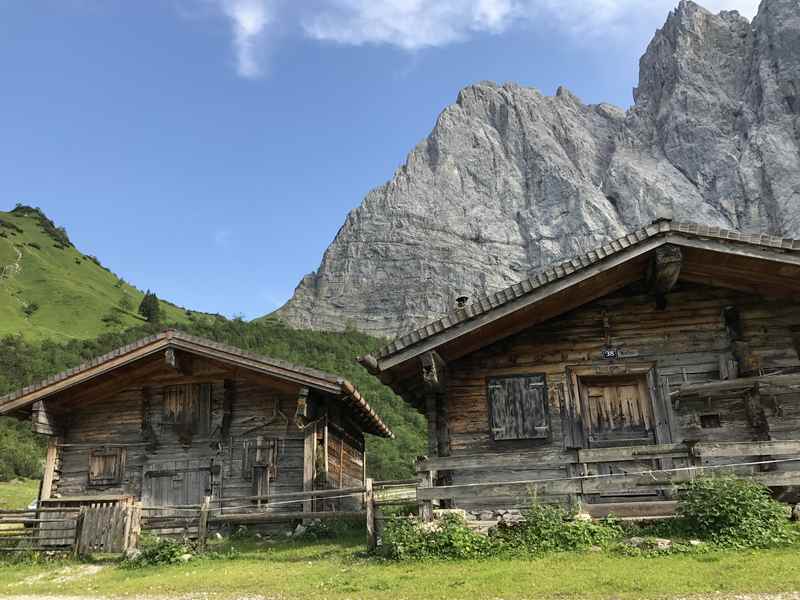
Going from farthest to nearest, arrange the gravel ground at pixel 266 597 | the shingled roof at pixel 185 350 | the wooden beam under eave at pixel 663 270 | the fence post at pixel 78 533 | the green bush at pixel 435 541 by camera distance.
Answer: the shingled roof at pixel 185 350
the fence post at pixel 78 533
the wooden beam under eave at pixel 663 270
the green bush at pixel 435 541
the gravel ground at pixel 266 597

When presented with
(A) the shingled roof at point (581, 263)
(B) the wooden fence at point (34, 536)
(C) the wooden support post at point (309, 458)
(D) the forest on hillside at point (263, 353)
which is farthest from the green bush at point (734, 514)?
(D) the forest on hillside at point (263, 353)

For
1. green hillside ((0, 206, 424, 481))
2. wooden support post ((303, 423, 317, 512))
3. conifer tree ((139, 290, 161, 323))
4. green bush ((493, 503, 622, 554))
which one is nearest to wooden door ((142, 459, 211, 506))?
wooden support post ((303, 423, 317, 512))

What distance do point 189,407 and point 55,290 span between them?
8550cm

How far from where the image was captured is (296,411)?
16312 millimetres

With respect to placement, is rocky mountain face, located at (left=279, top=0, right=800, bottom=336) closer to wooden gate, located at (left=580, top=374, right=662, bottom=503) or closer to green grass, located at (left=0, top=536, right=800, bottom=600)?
wooden gate, located at (left=580, top=374, right=662, bottom=503)

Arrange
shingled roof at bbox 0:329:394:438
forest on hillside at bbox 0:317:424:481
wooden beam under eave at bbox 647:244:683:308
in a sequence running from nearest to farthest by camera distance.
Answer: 1. wooden beam under eave at bbox 647:244:683:308
2. shingled roof at bbox 0:329:394:438
3. forest on hillside at bbox 0:317:424:481

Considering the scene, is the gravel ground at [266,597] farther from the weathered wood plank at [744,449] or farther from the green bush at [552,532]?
the weathered wood plank at [744,449]

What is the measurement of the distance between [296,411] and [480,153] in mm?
127790

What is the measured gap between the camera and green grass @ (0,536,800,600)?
25.3 feet

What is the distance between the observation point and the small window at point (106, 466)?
17.5m

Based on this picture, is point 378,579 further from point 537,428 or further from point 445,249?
point 445,249

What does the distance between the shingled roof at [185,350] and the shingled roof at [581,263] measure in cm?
369

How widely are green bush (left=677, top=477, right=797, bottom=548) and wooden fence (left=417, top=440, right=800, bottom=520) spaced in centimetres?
31

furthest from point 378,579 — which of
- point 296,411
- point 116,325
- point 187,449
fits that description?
point 116,325
